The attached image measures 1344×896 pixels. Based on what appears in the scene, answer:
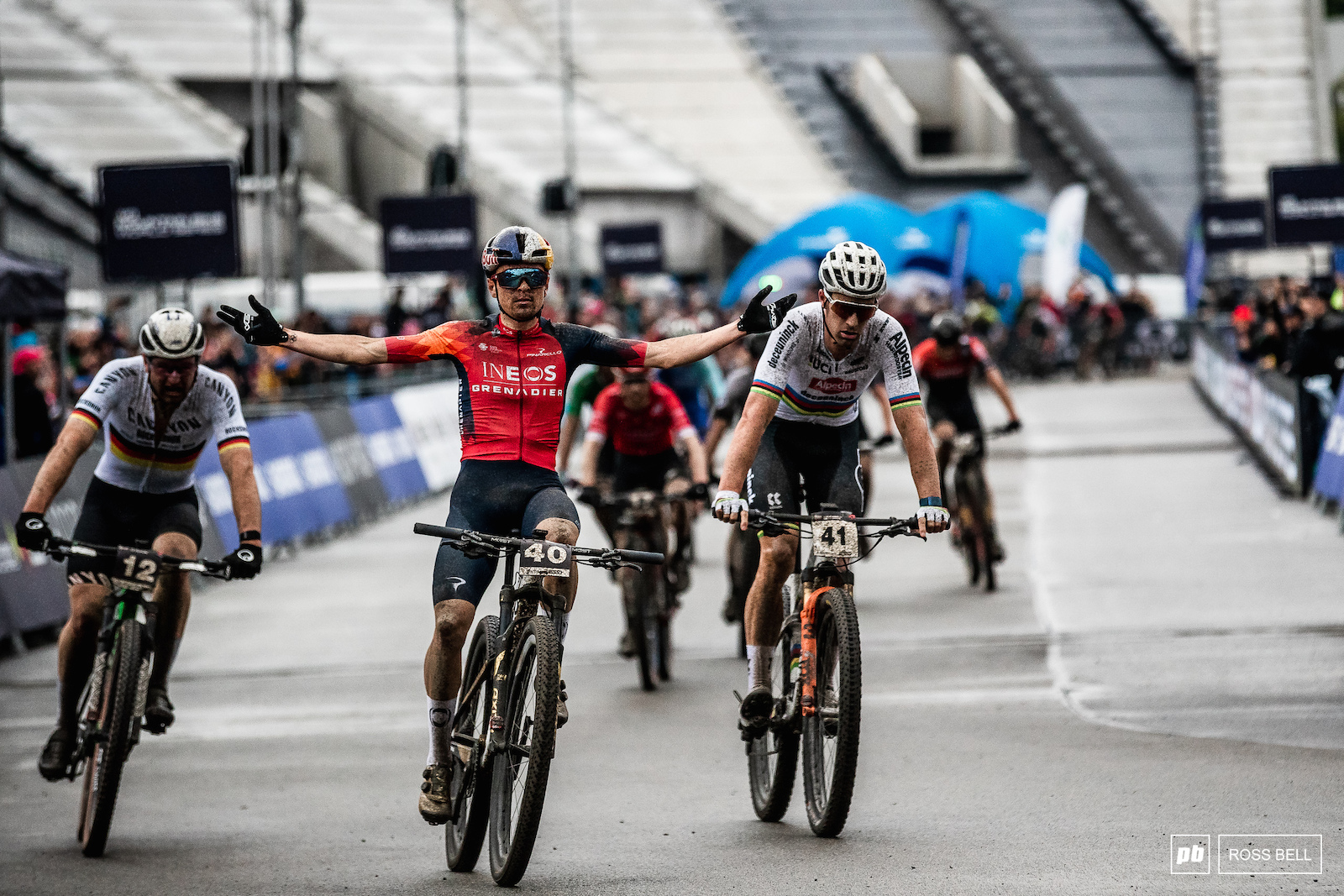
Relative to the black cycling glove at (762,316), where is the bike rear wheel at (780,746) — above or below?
below

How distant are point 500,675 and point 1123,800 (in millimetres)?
2597

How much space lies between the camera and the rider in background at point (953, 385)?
47.1ft

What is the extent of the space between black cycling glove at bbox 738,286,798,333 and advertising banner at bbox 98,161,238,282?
11176mm

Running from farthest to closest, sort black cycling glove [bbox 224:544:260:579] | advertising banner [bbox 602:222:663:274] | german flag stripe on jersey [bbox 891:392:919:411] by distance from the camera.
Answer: advertising banner [bbox 602:222:663:274] → german flag stripe on jersey [bbox 891:392:919:411] → black cycling glove [bbox 224:544:260:579]

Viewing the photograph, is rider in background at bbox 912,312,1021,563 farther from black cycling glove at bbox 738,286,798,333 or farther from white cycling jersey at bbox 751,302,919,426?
black cycling glove at bbox 738,286,798,333

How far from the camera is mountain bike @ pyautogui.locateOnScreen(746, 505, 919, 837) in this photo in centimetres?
689

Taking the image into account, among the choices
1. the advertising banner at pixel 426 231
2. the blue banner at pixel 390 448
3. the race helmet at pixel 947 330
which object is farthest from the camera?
the advertising banner at pixel 426 231

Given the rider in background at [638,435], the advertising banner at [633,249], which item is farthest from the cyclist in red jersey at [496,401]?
the advertising banner at [633,249]

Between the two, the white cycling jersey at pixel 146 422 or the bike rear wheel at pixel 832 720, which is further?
the white cycling jersey at pixel 146 422

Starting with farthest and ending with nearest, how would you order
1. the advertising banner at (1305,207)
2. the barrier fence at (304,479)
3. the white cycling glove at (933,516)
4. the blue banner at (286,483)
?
the advertising banner at (1305,207) < the blue banner at (286,483) < the barrier fence at (304,479) < the white cycling glove at (933,516)

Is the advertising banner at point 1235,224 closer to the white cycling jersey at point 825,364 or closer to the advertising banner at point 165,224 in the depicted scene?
the advertising banner at point 165,224

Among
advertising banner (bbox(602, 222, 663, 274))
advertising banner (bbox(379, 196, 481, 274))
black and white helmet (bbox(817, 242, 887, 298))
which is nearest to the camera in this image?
black and white helmet (bbox(817, 242, 887, 298))

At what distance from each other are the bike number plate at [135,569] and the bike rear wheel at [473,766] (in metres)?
1.42

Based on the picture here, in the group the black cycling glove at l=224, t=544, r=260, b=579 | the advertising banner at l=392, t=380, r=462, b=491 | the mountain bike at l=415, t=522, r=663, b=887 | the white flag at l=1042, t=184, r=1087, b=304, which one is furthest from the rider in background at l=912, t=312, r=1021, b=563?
the white flag at l=1042, t=184, r=1087, b=304
